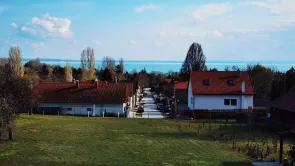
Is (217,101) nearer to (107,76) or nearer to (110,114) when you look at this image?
(110,114)

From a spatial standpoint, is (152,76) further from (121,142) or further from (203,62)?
(121,142)

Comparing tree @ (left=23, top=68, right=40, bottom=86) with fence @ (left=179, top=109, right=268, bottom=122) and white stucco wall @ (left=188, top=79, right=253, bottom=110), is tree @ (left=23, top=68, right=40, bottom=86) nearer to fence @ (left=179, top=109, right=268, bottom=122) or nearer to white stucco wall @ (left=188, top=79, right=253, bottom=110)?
fence @ (left=179, top=109, right=268, bottom=122)

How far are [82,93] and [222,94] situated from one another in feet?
66.3

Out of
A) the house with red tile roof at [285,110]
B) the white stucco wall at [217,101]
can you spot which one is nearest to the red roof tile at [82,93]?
the white stucco wall at [217,101]

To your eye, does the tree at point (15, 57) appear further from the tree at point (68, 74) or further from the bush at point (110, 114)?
the bush at point (110, 114)

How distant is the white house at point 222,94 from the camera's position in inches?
1938

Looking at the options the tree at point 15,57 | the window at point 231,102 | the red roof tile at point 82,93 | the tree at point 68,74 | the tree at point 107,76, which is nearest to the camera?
the red roof tile at point 82,93

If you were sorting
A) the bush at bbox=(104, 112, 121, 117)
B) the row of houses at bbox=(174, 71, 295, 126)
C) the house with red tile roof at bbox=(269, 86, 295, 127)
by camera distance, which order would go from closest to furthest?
the house with red tile roof at bbox=(269, 86, 295, 127), the bush at bbox=(104, 112, 121, 117), the row of houses at bbox=(174, 71, 295, 126)

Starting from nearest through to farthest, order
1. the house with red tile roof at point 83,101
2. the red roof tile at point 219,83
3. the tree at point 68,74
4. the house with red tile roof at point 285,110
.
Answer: the house with red tile roof at point 285,110, the house with red tile roof at point 83,101, the red roof tile at point 219,83, the tree at point 68,74

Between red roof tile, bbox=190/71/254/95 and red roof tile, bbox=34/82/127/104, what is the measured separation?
1085 centimetres

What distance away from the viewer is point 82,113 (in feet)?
159

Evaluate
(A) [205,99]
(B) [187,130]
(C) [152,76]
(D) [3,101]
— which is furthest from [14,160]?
(C) [152,76]

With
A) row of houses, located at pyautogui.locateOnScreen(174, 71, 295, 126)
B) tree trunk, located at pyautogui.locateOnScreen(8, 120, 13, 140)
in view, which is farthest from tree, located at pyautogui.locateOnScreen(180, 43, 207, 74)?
tree trunk, located at pyautogui.locateOnScreen(8, 120, 13, 140)

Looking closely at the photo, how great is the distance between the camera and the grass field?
16.3 m
